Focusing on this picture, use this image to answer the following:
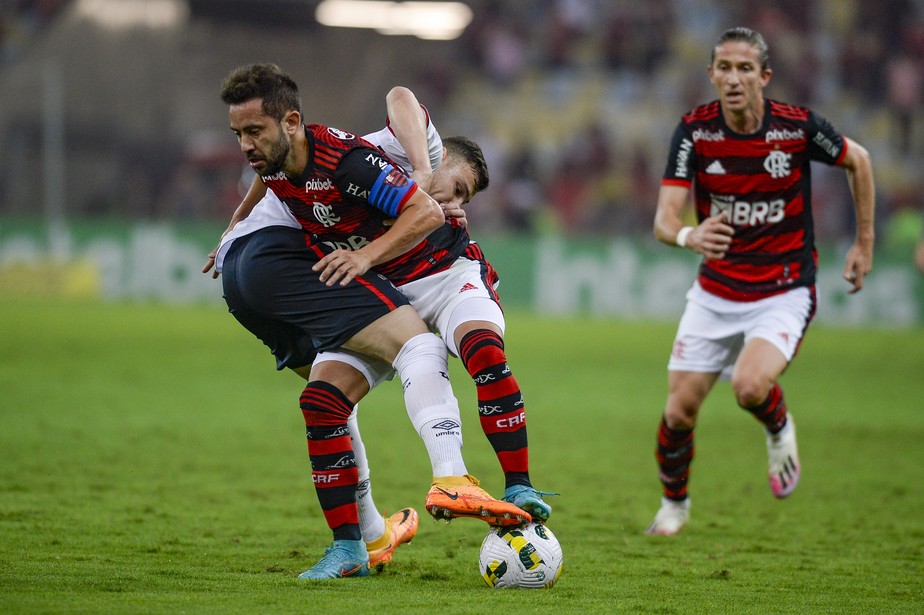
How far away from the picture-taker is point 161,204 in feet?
72.2

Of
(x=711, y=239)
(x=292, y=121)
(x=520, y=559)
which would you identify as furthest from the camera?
(x=711, y=239)

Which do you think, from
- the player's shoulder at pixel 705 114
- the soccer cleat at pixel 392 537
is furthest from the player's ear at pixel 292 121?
the player's shoulder at pixel 705 114

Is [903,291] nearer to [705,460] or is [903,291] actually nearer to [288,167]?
[705,460]

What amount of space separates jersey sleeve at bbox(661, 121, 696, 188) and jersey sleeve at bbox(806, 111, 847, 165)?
0.58 meters

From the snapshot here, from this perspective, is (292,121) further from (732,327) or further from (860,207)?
(860,207)

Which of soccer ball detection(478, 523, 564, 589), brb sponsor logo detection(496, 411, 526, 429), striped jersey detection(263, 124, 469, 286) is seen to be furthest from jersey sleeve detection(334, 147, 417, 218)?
soccer ball detection(478, 523, 564, 589)

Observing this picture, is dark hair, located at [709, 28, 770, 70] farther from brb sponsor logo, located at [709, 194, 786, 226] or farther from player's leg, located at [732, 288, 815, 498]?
player's leg, located at [732, 288, 815, 498]

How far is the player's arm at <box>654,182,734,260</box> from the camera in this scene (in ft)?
18.6

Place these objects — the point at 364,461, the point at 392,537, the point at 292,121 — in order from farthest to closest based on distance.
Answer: the point at 364,461 → the point at 392,537 → the point at 292,121

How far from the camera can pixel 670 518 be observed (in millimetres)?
5836

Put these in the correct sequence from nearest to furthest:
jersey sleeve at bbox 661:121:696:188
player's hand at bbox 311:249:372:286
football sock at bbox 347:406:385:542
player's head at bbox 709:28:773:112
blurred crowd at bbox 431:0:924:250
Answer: player's hand at bbox 311:249:372:286
football sock at bbox 347:406:385:542
player's head at bbox 709:28:773:112
jersey sleeve at bbox 661:121:696:188
blurred crowd at bbox 431:0:924:250

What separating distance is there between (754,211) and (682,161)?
0.45 meters

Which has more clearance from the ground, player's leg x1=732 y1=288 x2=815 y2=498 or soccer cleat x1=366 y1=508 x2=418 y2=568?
player's leg x1=732 y1=288 x2=815 y2=498

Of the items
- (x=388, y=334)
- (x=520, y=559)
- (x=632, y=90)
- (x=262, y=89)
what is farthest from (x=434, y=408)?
(x=632, y=90)
